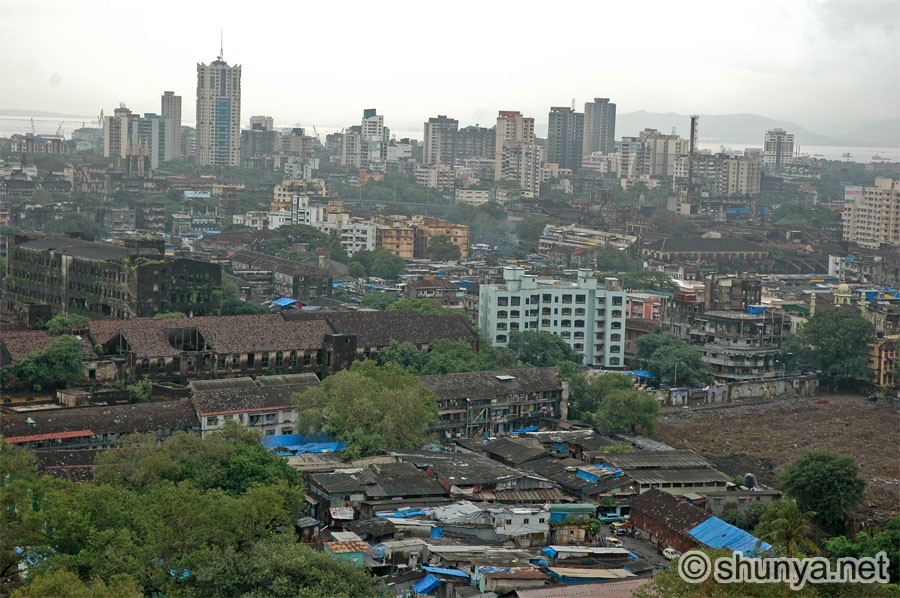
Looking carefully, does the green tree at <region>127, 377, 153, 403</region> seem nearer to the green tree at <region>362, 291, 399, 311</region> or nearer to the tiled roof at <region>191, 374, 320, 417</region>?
the tiled roof at <region>191, 374, 320, 417</region>

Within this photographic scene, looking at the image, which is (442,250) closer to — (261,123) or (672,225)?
(672,225)

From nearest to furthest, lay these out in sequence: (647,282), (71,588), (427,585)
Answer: (71,588) → (427,585) → (647,282)

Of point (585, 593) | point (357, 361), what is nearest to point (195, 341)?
point (357, 361)

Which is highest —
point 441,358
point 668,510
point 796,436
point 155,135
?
point 155,135

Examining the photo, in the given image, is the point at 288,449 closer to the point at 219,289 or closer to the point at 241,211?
the point at 219,289

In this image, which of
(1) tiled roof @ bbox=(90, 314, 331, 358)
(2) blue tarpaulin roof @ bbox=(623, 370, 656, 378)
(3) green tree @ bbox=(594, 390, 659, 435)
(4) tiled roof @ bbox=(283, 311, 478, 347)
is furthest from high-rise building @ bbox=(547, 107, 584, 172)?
(3) green tree @ bbox=(594, 390, 659, 435)

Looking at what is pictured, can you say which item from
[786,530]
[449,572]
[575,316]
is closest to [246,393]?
[449,572]

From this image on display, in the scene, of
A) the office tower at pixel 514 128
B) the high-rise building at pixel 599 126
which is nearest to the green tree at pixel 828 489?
the office tower at pixel 514 128
